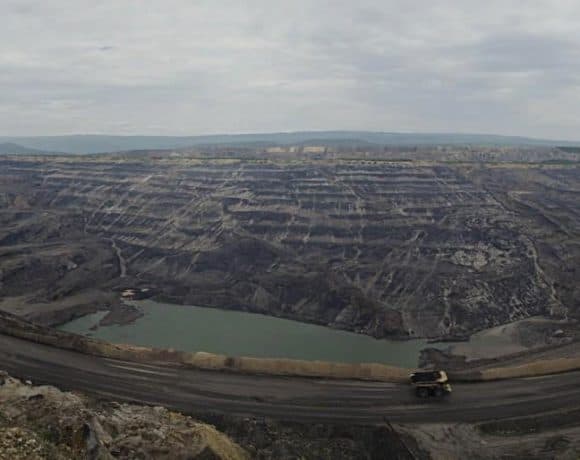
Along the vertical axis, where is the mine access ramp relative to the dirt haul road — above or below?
above

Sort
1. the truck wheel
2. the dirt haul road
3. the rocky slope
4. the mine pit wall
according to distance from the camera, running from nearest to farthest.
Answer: the rocky slope < the dirt haul road < the truck wheel < the mine pit wall

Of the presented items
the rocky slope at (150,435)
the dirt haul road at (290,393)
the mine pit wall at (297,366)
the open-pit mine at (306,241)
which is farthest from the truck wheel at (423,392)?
Result: the open-pit mine at (306,241)

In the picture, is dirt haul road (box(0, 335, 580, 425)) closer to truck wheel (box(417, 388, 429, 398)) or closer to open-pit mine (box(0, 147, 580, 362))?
truck wheel (box(417, 388, 429, 398))

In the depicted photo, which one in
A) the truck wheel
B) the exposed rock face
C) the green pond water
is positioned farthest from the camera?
the exposed rock face

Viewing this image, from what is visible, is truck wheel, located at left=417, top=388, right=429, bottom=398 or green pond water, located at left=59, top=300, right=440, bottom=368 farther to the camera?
green pond water, located at left=59, top=300, right=440, bottom=368

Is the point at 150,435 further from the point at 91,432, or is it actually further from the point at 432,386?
the point at 432,386

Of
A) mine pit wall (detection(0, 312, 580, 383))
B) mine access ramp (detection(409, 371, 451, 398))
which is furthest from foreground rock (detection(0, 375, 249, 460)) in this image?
mine access ramp (detection(409, 371, 451, 398))

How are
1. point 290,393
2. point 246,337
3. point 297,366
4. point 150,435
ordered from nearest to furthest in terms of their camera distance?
point 150,435 → point 290,393 → point 297,366 → point 246,337

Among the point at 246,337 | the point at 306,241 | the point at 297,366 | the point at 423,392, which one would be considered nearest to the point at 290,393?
the point at 297,366
